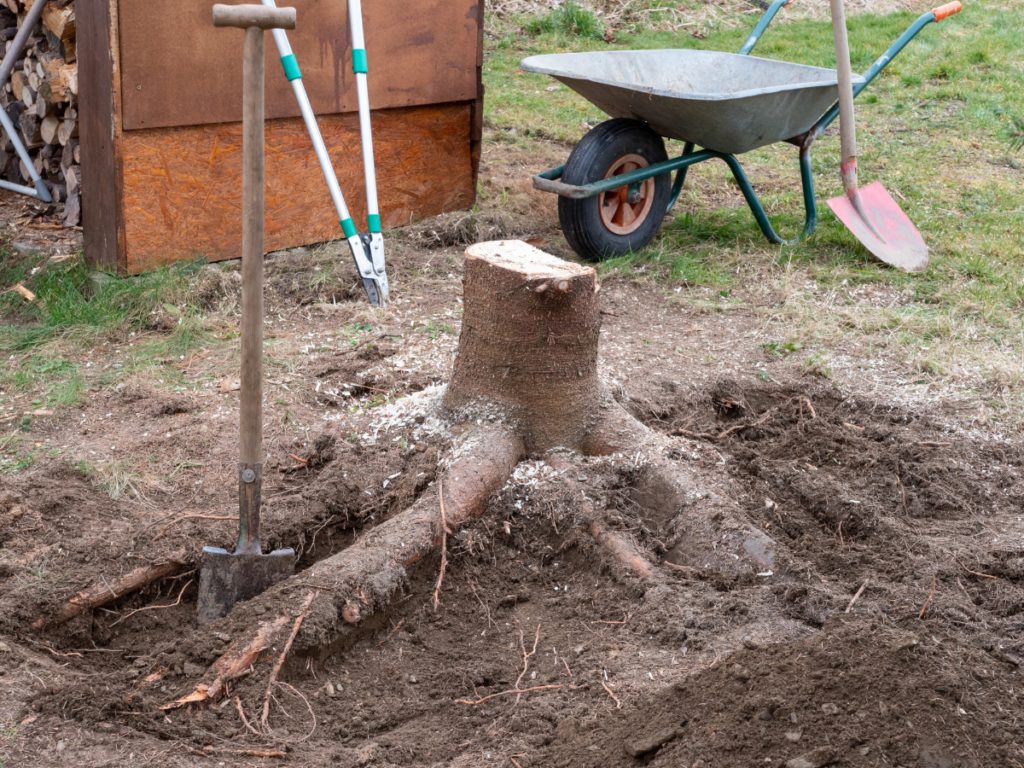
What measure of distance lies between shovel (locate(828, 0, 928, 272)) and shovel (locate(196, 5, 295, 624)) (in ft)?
11.5

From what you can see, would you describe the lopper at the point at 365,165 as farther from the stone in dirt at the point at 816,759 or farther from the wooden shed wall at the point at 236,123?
the stone in dirt at the point at 816,759

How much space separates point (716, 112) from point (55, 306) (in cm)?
314

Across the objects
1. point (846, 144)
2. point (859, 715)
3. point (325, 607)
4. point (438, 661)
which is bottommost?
point (438, 661)

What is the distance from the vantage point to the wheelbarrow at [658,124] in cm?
435

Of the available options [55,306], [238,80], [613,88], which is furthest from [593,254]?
[55,306]

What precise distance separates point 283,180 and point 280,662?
314 centimetres

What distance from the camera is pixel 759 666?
1.73 m

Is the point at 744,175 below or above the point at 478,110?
below

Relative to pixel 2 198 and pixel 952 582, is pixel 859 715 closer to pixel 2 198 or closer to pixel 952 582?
pixel 952 582

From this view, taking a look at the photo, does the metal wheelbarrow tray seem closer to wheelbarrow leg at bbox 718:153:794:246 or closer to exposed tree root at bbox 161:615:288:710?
wheelbarrow leg at bbox 718:153:794:246

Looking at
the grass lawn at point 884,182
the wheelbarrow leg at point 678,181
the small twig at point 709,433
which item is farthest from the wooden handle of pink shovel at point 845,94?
the small twig at point 709,433

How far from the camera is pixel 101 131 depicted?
392cm

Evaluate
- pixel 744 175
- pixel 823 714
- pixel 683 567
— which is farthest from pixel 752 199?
pixel 823 714

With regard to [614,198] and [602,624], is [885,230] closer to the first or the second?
[614,198]
